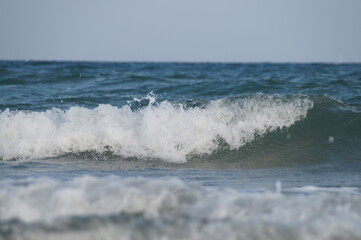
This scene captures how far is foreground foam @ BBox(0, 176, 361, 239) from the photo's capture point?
257 cm

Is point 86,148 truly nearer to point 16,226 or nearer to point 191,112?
point 191,112

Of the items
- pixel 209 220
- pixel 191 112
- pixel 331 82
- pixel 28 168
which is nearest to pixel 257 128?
pixel 191 112

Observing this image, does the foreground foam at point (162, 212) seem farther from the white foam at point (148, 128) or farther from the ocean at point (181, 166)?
the white foam at point (148, 128)

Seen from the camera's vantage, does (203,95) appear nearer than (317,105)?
No

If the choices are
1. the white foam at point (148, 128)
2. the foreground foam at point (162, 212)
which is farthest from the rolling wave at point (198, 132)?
the foreground foam at point (162, 212)

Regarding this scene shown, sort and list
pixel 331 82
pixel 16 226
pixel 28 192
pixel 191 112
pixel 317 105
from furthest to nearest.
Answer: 1. pixel 331 82
2. pixel 317 105
3. pixel 191 112
4. pixel 28 192
5. pixel 16 226

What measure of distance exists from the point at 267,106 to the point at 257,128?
48cm

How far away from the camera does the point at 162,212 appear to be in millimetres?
2842

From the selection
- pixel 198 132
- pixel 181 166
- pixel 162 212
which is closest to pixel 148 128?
pixel 198 132

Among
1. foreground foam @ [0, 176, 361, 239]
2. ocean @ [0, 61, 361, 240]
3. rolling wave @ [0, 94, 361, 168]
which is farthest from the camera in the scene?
rolling wave @ [0, 94, 361, 168]

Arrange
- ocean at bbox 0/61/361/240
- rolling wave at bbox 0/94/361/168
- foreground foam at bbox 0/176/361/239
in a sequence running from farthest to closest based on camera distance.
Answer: rolling wave at bbox 0/94/361/168
ocean at bbox 0/61/361/240
foreground foam at bbox 0/176/361/239

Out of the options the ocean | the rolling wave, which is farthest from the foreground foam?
the rolling wave

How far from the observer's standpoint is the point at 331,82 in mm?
11461

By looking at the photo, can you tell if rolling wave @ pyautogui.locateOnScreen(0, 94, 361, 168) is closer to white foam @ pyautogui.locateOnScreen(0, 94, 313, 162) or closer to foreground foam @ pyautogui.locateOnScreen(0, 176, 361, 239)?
white foam @ pyautogui.locateOnScreen(0, 94, 313, 162)
